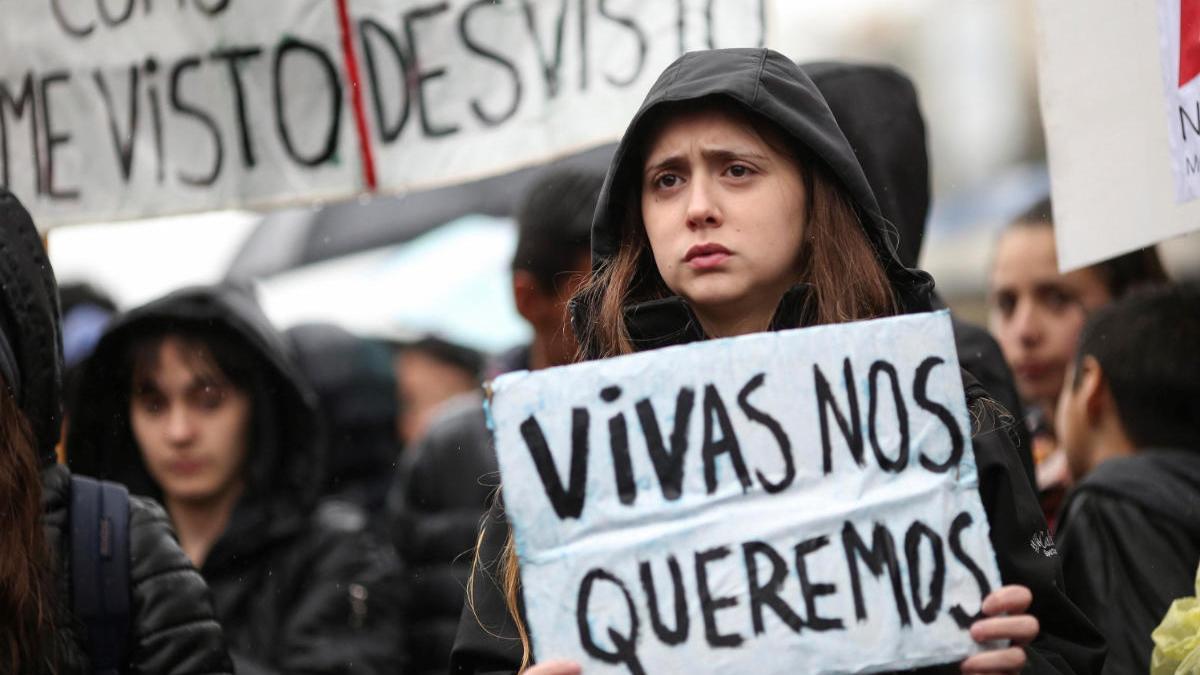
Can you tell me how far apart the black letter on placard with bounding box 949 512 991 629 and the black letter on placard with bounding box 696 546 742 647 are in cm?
33

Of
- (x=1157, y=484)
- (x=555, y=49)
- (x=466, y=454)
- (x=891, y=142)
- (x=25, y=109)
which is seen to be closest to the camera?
(x=1157, y=484)

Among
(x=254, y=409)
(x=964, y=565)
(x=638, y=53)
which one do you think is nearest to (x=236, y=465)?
(x=254, y=409)

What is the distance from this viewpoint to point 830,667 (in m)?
2.53

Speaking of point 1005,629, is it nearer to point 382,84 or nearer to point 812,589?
point 812,589

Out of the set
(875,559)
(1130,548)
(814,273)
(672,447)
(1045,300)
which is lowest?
(1130,548)

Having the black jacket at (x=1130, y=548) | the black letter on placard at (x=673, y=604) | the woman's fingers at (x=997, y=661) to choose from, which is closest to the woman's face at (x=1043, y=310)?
the black jacket at (x=1130, y=548)

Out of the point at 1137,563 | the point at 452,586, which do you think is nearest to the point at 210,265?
the point at 452,586

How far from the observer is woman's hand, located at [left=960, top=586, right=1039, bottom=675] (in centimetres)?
251

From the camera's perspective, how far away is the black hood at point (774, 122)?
9.38ft

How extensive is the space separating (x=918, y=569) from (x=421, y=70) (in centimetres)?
275

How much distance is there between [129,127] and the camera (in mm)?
4910

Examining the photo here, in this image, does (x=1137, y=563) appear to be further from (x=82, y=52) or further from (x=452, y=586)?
(x=82, y=52)

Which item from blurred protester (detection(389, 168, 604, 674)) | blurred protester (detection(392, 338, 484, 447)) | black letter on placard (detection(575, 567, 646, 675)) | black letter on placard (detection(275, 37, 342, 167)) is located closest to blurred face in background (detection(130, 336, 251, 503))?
black letter on placard (detection(275, 37, 342, 167))

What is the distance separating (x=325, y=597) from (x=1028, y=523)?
7.71 ft
